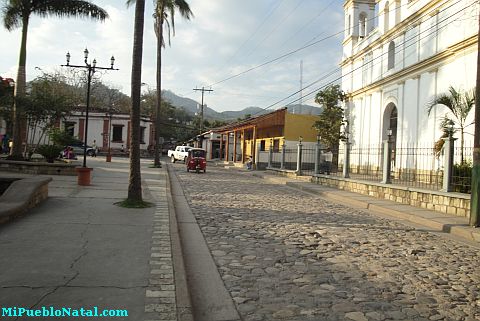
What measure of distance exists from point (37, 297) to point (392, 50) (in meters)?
27.5

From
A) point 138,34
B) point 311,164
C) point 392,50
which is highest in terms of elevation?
point 392,50

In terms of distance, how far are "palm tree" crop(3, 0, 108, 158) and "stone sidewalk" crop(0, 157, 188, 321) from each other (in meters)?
10.8

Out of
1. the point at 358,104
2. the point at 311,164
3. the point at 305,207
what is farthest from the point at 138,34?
the point at 358,104

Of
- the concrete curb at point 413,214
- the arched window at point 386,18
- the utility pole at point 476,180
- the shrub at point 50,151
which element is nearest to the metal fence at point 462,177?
the concrete curb at point 413,214

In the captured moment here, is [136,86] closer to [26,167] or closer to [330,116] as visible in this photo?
[26,167]

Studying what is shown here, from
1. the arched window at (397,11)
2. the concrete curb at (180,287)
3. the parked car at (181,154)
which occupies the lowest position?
the concrete curb at (180,287)

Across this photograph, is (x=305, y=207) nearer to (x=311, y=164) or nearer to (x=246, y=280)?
(x=246, y=280)

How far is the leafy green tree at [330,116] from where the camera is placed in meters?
32.8

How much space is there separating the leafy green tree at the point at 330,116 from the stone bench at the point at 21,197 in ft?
80.7

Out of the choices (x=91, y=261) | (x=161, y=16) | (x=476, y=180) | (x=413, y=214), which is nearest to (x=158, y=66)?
(x=161, y=16)

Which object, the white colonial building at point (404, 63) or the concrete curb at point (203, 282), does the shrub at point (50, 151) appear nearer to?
the concrete curb at point (203, 282)

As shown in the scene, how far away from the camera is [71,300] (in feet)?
13.8

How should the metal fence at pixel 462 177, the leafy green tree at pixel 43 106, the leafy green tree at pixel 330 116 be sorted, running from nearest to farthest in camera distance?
the metal fence at pixel 462 177 → the leafy green tree at pixel 43 106 → the leafy green tree at pixel 330 116

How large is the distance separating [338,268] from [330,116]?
2786cm
